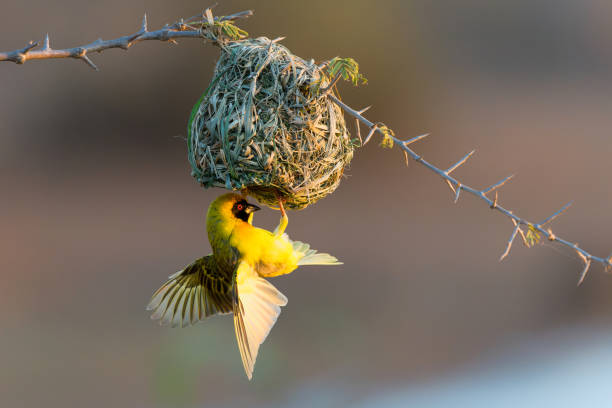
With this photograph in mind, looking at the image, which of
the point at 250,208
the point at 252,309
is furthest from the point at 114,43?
the point at 252,309

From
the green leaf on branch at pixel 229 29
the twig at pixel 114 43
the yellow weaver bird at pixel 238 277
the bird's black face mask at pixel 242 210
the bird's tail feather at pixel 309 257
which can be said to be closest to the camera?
the twig at pixel 114 43

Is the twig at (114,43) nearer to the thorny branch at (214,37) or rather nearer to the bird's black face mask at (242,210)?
the thorny branch at (214,37)

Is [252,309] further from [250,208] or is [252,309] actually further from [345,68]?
[345,68]

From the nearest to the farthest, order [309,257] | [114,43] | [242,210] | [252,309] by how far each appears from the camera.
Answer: [114,43] < [252,309] < [242,210] < [309,257]

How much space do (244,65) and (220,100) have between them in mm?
139

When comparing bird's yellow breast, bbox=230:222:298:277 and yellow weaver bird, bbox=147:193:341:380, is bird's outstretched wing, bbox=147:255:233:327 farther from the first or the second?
bird's yellow breast, bbox=230:222:298:277

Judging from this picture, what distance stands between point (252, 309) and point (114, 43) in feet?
3.15

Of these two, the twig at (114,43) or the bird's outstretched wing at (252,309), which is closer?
the twig at (114,43)

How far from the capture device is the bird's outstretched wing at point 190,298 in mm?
2270

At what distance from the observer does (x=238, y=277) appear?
6.41 feet

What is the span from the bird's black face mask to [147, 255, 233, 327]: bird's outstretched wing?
0.32 meters

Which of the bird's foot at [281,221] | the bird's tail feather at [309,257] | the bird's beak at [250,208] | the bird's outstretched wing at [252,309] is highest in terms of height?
the bird's beak at [250,208]

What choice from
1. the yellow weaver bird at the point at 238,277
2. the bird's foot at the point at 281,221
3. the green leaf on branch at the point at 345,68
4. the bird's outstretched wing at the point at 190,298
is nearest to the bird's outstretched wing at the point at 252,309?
the yellow weaver bird at the point at 238,277

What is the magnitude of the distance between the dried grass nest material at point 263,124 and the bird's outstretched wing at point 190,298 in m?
0.50
